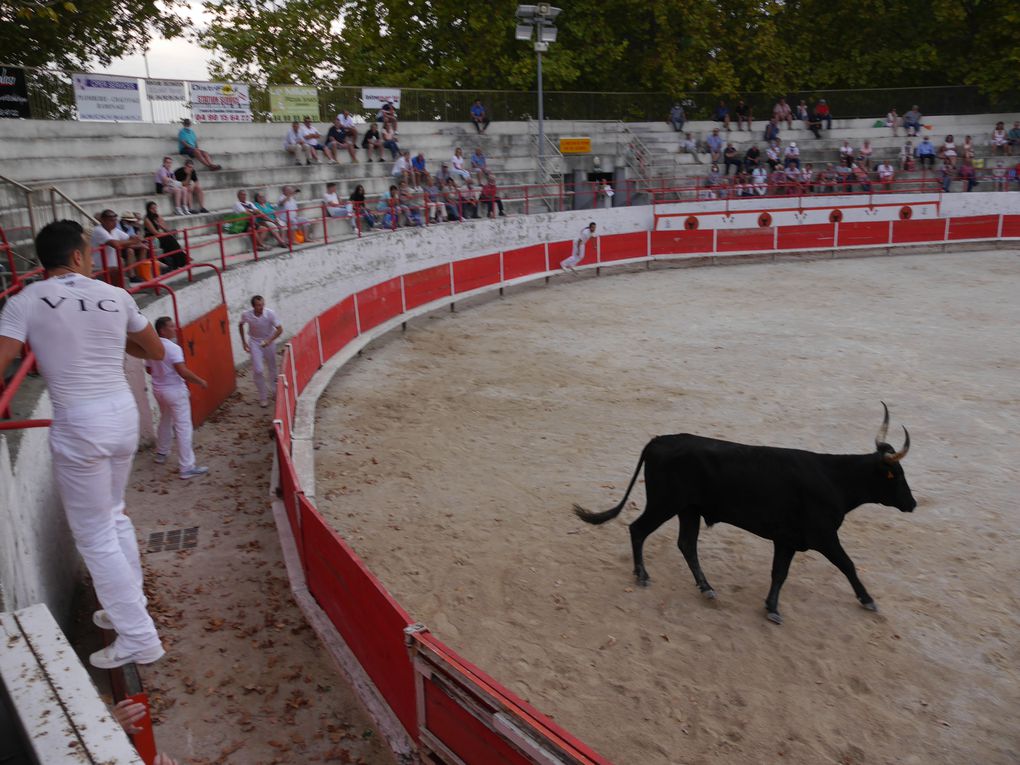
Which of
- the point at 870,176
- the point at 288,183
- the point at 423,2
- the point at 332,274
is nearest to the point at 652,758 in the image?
the point at 332,274

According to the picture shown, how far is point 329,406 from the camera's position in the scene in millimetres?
11383

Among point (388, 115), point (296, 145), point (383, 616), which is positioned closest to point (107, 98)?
point (296, 145)

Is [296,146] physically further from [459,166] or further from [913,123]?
[913,123]

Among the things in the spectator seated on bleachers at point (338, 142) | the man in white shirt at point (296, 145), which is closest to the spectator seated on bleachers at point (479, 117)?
the spectator seated on bleachers at point (338, 142)

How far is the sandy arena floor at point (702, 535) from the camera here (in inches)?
202

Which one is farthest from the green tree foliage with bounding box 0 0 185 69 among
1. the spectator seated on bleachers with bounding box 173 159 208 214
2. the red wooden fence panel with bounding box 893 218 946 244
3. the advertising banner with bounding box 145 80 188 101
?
the red wooden fence panel with bounding box 893 218 946 244

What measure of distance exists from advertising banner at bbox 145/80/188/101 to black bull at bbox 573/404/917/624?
1745 cm

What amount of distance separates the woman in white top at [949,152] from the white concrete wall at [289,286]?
99.8 inches

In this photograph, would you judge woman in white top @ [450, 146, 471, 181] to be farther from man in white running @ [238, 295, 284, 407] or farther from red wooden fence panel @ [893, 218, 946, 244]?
man in white running @ [238, 295, 284, 407]

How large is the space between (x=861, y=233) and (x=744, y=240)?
3.78 m

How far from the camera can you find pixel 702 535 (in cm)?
752

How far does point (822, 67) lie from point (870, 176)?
9.05m

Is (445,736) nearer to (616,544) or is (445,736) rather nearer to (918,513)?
(616,544)

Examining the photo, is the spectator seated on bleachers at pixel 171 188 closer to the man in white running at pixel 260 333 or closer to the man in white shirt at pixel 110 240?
the man in white shirt at pixel 110 240
